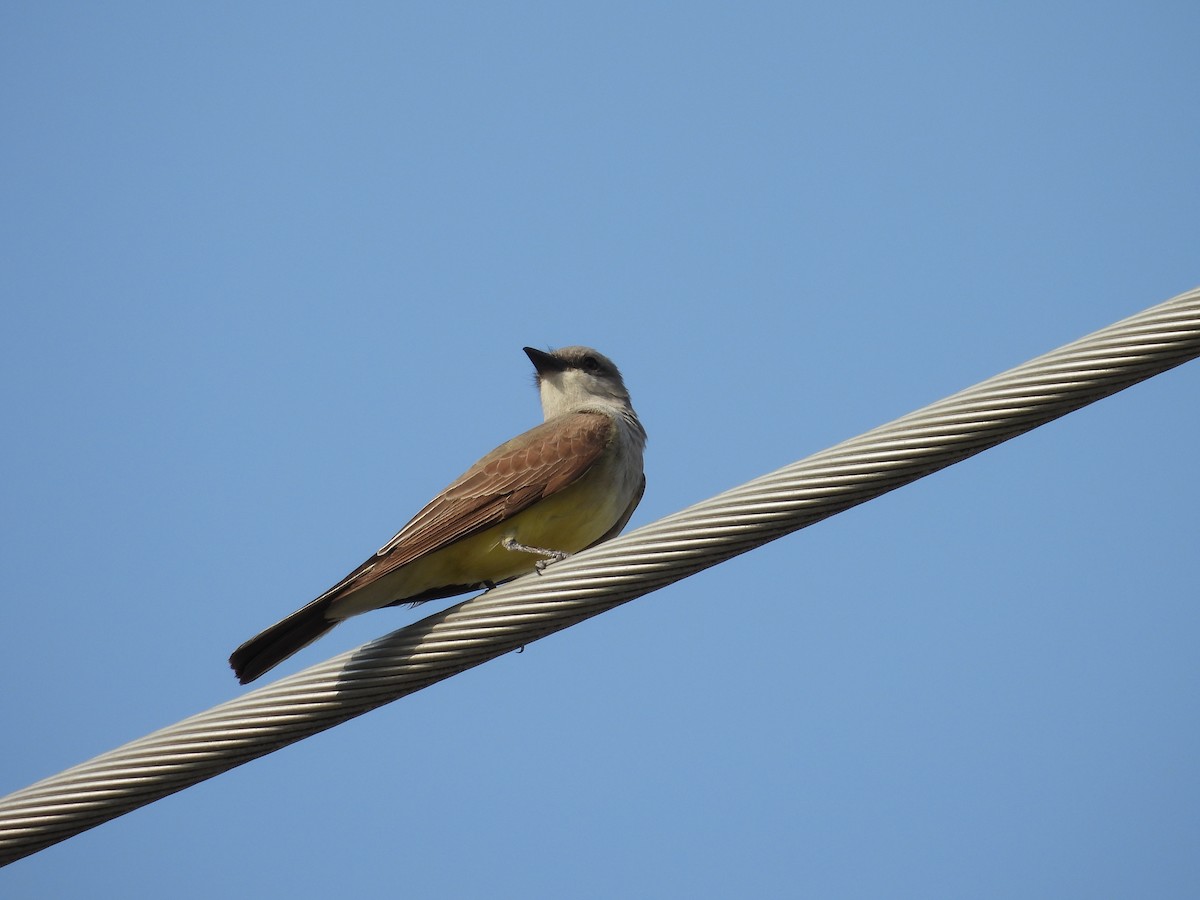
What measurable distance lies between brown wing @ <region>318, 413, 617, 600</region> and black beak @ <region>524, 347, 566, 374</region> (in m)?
1.67

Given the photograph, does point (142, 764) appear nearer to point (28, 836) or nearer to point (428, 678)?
point (28, 836)

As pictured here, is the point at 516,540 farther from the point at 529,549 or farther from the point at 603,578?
the point at 603,578

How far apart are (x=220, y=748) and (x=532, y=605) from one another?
107 centimetres

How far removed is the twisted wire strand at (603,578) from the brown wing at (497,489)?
125 cm

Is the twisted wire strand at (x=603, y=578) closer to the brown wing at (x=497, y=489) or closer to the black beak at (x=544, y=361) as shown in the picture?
the brown wing at (x=497, y=489)

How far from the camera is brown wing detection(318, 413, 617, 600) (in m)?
5.39

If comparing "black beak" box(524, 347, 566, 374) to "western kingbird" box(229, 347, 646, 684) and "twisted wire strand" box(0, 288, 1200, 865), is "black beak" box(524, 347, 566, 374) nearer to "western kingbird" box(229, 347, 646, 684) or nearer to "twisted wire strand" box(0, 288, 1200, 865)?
"western kingbird" box(229, 347, 646, 684)

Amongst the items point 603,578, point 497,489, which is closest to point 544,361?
point 497,489

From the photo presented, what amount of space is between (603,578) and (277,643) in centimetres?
205

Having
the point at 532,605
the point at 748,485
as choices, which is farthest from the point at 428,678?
the point at 748,485

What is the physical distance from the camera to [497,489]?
570 centimetres

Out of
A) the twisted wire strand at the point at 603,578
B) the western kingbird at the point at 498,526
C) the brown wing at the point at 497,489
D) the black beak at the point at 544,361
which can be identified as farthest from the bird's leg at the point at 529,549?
the black beak at the point at 544,361

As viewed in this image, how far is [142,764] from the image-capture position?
3740 mm

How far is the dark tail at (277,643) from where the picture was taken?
16.4 feet
